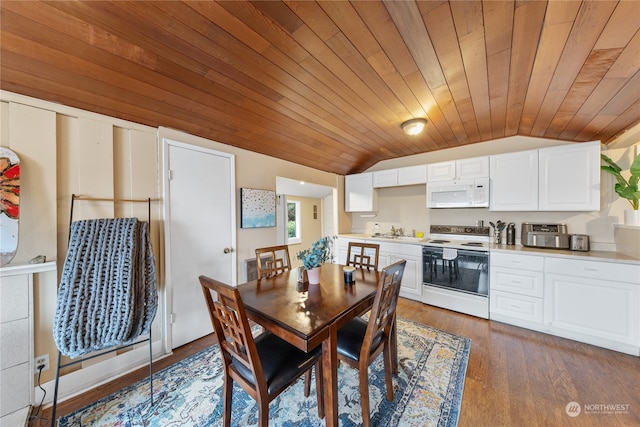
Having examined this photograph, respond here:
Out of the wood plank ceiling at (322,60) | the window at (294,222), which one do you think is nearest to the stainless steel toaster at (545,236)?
the wood plank ceiling at (322,60)

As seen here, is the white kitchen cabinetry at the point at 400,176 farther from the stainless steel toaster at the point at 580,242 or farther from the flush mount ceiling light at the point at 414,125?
the stainless steel toaster at the point at 580,242

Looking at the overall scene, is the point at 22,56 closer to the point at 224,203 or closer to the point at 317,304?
the point at 224,203

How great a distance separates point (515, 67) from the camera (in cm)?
167

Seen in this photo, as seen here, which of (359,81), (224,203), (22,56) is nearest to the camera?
(22,56)

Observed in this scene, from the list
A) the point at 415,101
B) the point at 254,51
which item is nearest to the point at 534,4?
the point at 415,101

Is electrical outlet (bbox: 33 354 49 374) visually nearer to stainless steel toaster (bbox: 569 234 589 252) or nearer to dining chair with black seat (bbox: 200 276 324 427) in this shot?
dining chair with black seat (bbox: 200 276 324 427)

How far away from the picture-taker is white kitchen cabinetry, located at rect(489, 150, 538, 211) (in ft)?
9.07

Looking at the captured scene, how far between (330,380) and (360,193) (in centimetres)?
345

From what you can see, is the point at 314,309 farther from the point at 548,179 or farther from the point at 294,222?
the point at 294,222

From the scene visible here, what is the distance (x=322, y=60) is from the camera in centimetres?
157

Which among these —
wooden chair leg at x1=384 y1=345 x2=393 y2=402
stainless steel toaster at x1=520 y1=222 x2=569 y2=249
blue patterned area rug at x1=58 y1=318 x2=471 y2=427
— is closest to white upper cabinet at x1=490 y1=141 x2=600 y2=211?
stainless steel toaster at x1=520 y1=222 x2=569 y2=249

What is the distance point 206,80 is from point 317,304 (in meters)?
1.86

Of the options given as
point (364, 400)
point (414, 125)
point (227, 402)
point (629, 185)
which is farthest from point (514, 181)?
point (227, 402)

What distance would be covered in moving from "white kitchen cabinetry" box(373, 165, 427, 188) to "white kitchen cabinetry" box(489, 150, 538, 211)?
903mm
